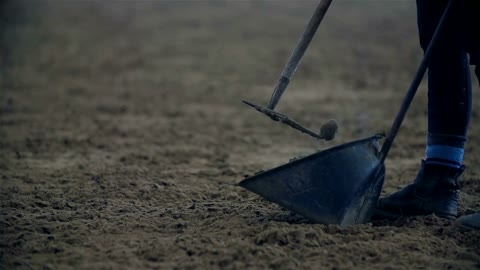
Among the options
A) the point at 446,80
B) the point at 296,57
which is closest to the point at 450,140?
the point at 446,80

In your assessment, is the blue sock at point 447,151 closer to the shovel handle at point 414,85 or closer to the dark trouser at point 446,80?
the dark trouser at point 446,80

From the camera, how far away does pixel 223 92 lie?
738cm

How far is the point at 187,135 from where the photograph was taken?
520 cm

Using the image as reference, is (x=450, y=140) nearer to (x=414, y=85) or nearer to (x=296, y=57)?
(x=414, y=85)

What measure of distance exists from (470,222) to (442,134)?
0.44 meters

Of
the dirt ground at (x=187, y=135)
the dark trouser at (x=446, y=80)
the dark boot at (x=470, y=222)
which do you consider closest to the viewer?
the dirt ground at (x=187, y=135)

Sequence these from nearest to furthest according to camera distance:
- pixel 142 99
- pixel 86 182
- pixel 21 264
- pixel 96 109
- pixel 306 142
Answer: pixel 21 264 < pixel 86 182 < pixel 306 142 < pixel 96 109 < pixel 142 99

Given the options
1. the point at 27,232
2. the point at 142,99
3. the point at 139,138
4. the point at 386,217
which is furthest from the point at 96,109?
the point at 386,217

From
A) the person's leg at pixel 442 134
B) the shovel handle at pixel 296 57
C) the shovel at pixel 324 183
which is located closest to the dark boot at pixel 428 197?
the person's leg at pixel 442 134

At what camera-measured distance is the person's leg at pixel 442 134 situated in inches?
105

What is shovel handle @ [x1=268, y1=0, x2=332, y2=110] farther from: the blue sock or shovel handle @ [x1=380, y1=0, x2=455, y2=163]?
the blue sock

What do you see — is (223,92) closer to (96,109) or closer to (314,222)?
(96,109)

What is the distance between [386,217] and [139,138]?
2836 mm

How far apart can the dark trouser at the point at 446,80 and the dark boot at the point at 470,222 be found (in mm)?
359
